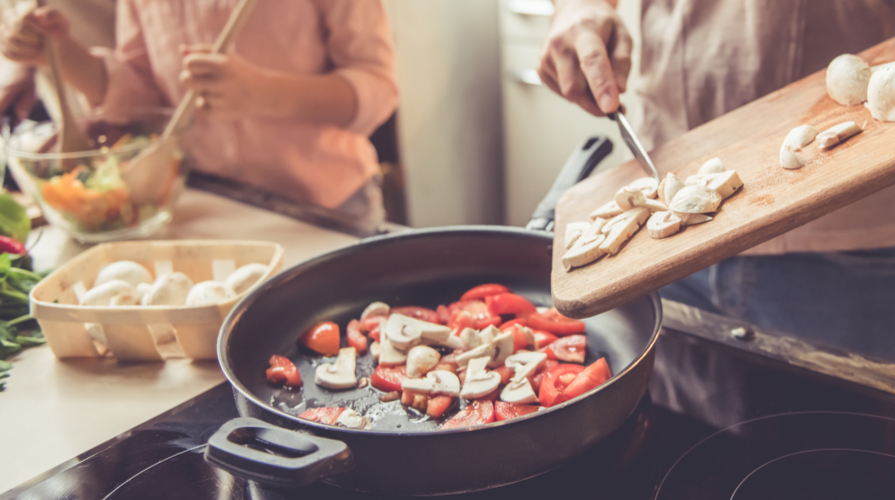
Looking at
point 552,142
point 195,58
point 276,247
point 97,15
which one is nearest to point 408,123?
point 552,142

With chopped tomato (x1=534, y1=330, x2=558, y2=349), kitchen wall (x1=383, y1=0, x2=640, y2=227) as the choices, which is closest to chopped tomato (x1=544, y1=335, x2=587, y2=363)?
chopped tomato (x1=534, y1=330, x2=558, y2=349)

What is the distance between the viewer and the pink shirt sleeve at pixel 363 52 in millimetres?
1387

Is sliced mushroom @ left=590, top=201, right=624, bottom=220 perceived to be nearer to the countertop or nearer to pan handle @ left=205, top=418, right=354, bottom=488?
pan handle @ left=205, top=418, right=354, bottom=488

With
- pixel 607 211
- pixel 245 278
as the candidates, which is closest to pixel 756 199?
pixel 607 211

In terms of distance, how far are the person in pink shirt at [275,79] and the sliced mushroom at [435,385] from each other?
2.17ft

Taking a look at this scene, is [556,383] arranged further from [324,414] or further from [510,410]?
[324,414]

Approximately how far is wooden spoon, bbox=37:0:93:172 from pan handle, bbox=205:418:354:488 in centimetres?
90

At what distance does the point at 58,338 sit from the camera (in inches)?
32.1

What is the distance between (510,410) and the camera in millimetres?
633

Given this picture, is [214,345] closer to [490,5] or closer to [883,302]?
[883,302]

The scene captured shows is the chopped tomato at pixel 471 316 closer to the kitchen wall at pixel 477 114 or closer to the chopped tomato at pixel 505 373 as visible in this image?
the chopped tomato at pixel 505 373

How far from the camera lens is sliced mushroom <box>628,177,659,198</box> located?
66cm

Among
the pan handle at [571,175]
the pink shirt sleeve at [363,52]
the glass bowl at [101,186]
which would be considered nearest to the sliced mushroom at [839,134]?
the pan handle at [571,175]

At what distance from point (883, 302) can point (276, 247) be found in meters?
0.95
